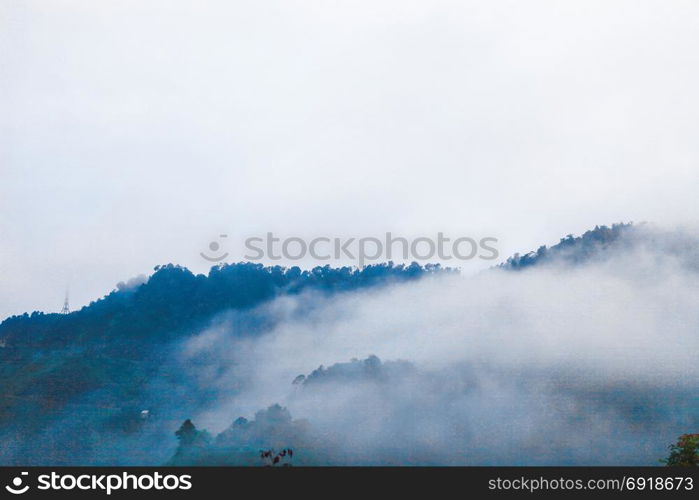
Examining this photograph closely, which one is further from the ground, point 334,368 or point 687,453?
point 334,368

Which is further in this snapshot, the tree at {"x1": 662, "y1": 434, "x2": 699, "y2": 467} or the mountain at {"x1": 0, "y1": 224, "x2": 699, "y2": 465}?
the mountain at {"x1": 0, "y1": 224, "x2": 699, "y2": 465}

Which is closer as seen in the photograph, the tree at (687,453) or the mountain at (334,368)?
the tree at (687,453)

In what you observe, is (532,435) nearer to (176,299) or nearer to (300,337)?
(300,337)

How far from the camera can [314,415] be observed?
17.1 metres

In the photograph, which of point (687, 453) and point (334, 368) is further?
point (334, 368)

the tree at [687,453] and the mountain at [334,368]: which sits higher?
the mountain at [334,368]

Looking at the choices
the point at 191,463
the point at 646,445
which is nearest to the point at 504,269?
the point at 646,445

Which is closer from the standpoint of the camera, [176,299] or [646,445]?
[646,445]

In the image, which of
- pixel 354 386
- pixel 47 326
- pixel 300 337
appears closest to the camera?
pixel 354 386

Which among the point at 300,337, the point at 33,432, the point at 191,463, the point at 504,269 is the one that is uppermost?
the point at 504,269

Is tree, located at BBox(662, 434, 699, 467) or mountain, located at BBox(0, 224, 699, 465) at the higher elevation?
mountain, located at BBox(0, 224, 699, 465)

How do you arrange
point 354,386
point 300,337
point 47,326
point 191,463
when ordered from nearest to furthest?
point 191,463, point 354,386, point 300,337, point 47,326

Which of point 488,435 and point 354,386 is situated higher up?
point 354,386

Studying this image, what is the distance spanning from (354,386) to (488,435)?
376cm
